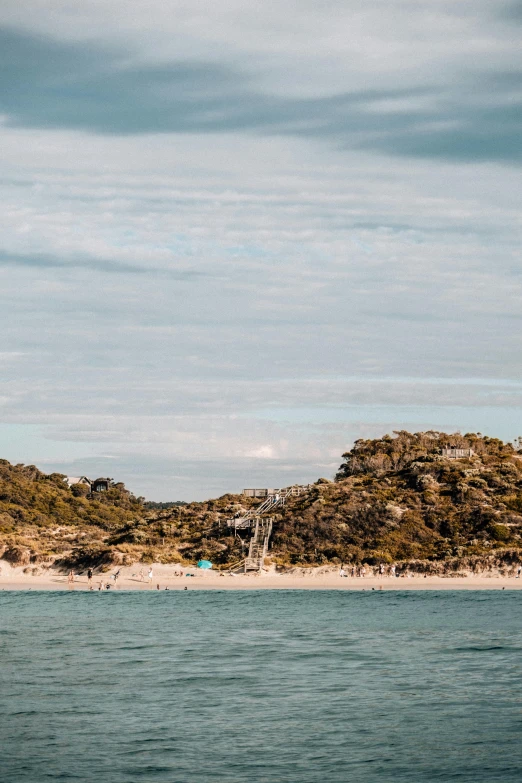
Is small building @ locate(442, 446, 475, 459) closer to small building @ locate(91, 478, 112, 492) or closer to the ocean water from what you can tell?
the ocean water

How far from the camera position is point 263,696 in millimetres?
30844

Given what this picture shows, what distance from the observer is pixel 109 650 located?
42.2 metres

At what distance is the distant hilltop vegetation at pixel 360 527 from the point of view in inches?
3269

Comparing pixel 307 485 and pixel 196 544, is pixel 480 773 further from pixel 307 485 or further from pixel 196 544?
pixel 307 485

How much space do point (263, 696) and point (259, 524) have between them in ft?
202

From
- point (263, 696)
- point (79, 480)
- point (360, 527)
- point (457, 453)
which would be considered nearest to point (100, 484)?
point (79, 480)

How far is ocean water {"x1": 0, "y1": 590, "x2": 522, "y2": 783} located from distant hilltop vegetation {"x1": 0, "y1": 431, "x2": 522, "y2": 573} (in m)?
24.9

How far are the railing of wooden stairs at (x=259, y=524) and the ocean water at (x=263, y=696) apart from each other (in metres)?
22.9

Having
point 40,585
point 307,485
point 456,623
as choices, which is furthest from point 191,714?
point 307,485

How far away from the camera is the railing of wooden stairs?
81.1 meters

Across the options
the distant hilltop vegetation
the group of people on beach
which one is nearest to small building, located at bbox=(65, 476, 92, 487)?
the distant hilltop vegetation

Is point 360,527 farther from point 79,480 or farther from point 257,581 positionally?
point 79,480

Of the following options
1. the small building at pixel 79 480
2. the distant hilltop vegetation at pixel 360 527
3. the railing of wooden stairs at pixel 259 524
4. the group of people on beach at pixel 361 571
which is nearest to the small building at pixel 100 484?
the small building at pixel 79 480

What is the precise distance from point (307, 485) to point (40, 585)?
37.1 m
